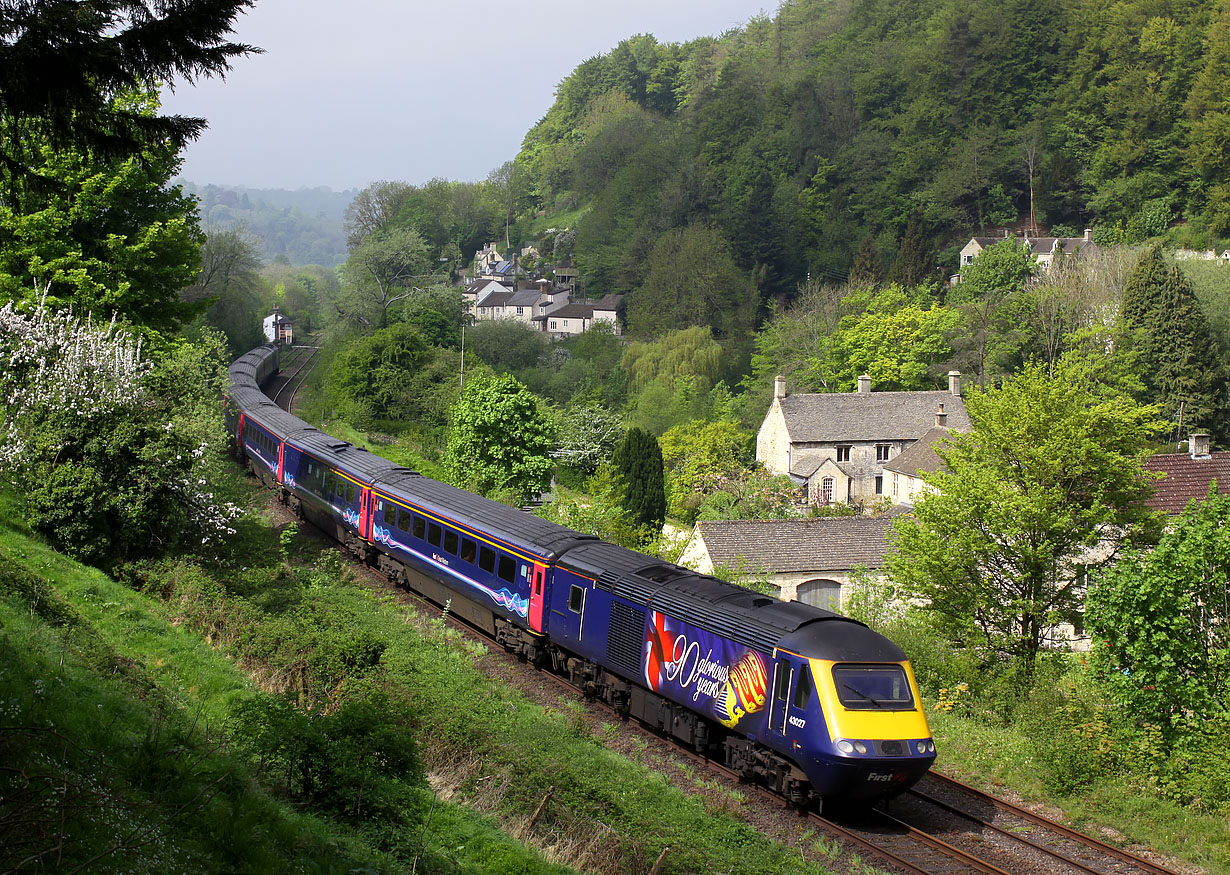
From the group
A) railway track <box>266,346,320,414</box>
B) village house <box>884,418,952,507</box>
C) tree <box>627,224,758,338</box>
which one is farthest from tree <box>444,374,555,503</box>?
tree <box>627,224,758,338</box>

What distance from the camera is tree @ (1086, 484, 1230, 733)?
14.4 meters

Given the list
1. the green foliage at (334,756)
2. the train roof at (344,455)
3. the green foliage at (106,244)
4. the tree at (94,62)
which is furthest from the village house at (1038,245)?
the tree at (94,62)

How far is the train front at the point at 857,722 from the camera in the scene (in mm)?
11531

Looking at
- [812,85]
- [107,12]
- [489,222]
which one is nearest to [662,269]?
[812,85]

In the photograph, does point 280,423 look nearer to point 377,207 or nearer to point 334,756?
point 334,756

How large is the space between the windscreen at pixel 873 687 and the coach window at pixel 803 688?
0.33 meters

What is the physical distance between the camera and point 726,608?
44.8 ft

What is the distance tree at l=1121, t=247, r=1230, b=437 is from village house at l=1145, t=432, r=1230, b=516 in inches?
749

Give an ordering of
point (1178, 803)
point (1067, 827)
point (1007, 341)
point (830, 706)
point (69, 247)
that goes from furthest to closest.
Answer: point (1007, 341) < point (69, 247) < point (1178, 803) < point (1067, 827) < point (830, 706)

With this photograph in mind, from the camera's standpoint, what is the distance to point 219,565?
19391mm

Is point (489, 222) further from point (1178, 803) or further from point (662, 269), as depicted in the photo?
point (1178, 803)

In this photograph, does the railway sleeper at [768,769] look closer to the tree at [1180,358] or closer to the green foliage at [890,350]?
Result: the tree at [1180,358]

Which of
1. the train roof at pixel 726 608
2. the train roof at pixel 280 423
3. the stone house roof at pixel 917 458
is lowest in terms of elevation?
the stone house roof at pixel 917 458

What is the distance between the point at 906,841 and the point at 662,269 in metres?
68.1
